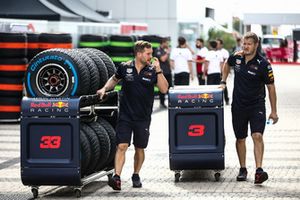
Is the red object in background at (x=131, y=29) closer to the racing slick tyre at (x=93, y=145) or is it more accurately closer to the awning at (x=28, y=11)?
the awning at (x=28, y=11)

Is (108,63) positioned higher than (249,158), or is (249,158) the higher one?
(108,63)

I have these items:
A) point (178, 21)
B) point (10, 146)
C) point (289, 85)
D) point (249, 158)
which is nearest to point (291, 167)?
point (249, 158)

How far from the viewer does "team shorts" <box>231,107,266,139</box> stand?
11531mm

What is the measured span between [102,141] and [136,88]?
737mm

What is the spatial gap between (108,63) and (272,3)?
1581cm

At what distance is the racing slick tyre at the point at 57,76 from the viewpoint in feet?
35.3

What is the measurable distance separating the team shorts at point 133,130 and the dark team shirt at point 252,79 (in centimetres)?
125

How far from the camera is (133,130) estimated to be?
11273mm

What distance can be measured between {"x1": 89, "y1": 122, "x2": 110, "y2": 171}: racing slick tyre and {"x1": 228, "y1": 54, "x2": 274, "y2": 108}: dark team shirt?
5.55 feet

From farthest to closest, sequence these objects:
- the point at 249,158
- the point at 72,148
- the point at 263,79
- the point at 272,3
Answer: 1. the point at 272,3
2. the point at 249,158
3. the point at 263,79
4. the point at 72,148

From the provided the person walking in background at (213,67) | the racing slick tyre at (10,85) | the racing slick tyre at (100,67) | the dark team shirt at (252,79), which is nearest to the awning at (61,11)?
the person walking in background at (213,67)

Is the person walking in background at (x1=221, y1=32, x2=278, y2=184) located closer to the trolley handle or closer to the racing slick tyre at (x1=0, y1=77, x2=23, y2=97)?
the trolley handle

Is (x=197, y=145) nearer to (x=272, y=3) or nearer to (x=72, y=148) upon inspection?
(x=72, y=148)

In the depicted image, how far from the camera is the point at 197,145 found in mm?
11852
